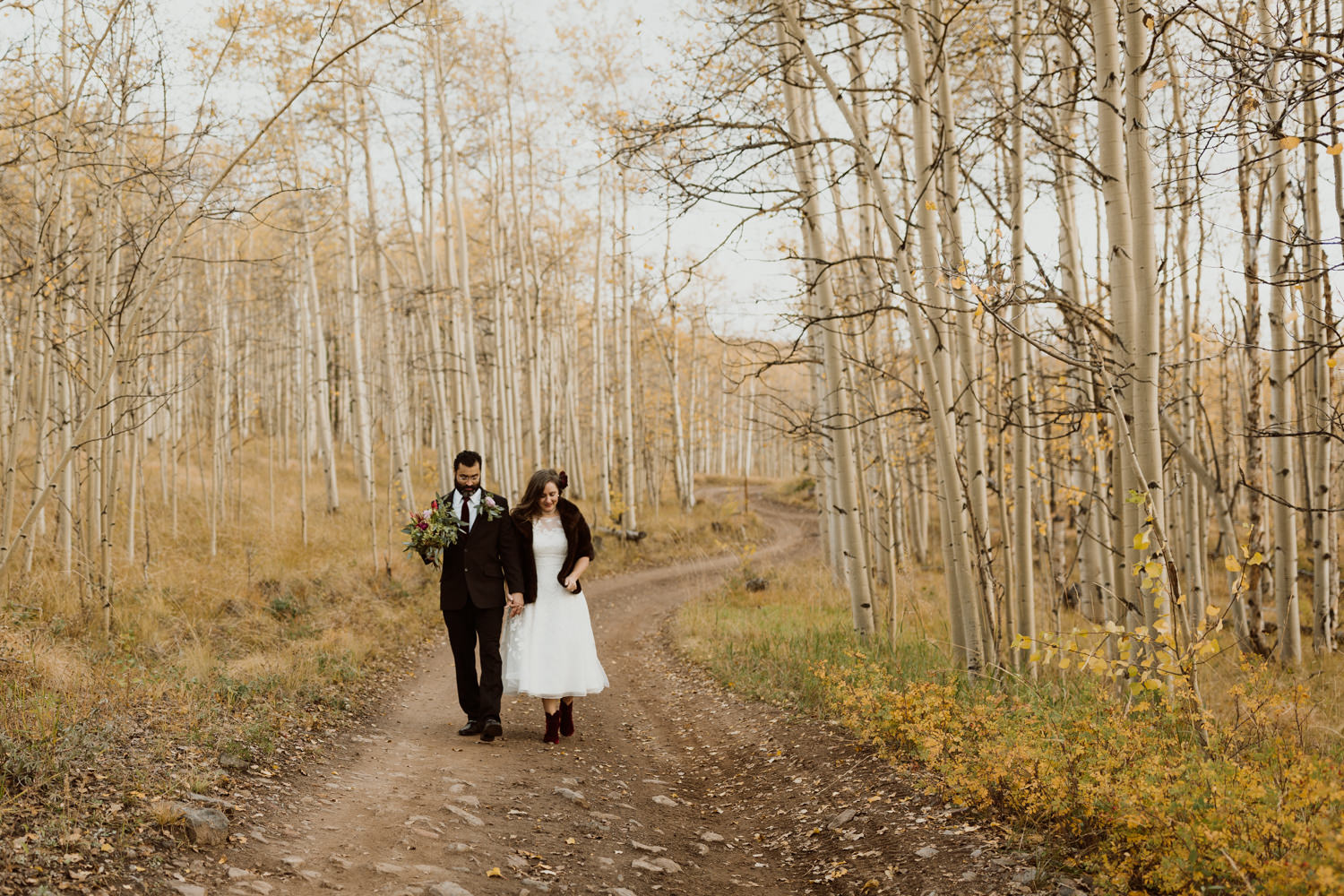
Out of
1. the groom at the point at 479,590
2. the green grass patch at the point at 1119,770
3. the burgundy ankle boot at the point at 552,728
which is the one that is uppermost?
the groom at the point at 479,590

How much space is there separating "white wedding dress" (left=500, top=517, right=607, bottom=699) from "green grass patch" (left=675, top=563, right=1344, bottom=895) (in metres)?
1.85

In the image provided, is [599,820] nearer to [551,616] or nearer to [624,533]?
[551,616]

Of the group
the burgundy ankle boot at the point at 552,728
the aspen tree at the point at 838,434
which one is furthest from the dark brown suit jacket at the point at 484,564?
the aspen tree at the point at 838,434

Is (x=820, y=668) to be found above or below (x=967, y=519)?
below

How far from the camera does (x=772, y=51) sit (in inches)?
328

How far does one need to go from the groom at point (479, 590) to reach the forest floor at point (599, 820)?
1.08ft

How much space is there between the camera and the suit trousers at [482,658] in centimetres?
595

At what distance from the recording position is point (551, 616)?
604 cm

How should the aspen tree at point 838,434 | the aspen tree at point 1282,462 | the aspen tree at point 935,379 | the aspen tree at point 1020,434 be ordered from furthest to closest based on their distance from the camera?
the aspen tree at point 1282,462, the aspen tree at point 838,434, the aspen tree at point 1020,434, the aspen tree at point 935,379

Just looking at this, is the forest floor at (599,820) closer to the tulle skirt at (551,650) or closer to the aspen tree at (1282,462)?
the tulle skirt at (551,650)

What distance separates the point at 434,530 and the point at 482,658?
98cm

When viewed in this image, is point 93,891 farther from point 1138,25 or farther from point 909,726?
point 1138,25

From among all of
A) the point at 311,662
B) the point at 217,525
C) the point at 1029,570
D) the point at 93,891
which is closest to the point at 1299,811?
the point at 1029,570

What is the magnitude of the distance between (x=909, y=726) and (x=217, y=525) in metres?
14.3
